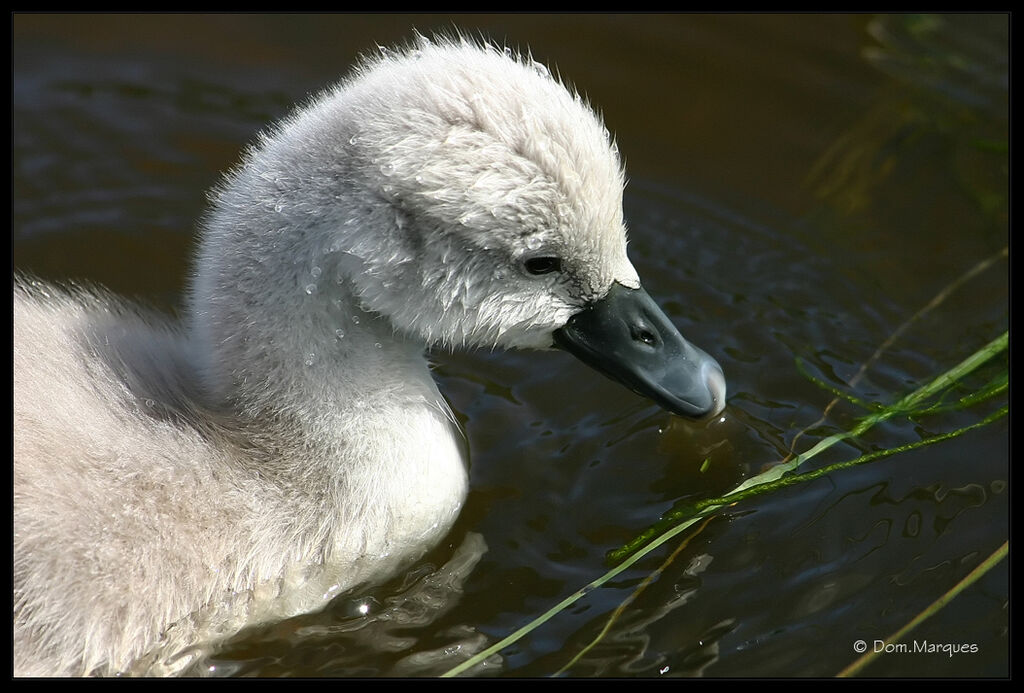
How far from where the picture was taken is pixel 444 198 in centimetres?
294

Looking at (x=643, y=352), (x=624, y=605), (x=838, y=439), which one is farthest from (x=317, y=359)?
(x=838, y=439)

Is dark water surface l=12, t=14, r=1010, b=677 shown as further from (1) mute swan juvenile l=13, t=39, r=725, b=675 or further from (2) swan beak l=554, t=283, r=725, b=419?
(2) swan beak l=554, t=283, r=725, b=419

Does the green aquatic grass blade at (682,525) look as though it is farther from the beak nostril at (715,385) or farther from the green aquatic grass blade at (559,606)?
the beak nostril at (715,385)

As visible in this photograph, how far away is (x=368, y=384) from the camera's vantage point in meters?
3.25

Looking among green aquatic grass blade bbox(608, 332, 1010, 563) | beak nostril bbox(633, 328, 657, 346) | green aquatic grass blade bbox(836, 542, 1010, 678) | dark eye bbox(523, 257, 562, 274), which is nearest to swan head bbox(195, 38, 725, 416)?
dark eye bbox(523, 257, 562, 274)

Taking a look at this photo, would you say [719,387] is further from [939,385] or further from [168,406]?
[168,406]

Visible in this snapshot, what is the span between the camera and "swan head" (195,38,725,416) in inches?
116

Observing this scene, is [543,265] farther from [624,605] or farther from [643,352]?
[624,605]

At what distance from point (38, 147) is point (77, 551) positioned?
275 cm

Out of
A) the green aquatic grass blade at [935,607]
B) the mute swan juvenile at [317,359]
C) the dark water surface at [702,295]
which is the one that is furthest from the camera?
the dark water surface at [702,295]

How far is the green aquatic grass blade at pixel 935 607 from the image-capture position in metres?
3.11

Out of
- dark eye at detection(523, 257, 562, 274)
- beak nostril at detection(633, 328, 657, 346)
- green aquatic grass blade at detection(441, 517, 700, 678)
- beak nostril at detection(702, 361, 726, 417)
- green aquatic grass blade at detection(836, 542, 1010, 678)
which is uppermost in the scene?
dark eye at detection(523, 257, 562, 274)

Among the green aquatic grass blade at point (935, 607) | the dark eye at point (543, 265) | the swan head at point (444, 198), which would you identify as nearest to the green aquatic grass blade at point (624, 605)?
the green aquatic grass blade at point (935, 607)

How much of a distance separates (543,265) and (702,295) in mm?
1606
